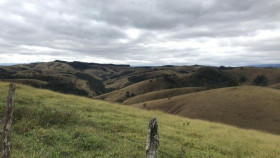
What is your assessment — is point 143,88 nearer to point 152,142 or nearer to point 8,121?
point 8,121

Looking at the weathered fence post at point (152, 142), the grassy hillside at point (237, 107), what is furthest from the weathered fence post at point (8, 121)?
the grassy hillside at point (237, 107)

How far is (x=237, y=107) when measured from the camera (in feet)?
180

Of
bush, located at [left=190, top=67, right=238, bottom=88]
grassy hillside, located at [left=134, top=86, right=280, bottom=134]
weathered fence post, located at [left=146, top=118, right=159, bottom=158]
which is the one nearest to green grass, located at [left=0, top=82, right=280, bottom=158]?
weathered fence post, located at [left=146, top=118, right=159, bottom=158]

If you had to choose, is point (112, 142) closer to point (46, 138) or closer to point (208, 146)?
point (46, 138)

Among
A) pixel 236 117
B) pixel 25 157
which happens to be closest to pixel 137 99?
pixel 236 117

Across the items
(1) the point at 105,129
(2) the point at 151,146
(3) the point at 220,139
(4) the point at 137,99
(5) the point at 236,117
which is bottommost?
(4) the point at 137,99

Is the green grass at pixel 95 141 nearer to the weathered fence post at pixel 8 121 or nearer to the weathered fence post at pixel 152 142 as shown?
the weathered fence post at pixel 8 121

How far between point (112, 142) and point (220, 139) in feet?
31.5

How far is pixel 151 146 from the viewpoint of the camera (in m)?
5.22

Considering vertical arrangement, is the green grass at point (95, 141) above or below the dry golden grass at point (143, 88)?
above

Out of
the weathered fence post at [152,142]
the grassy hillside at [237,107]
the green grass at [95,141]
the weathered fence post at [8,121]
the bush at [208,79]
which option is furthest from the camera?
the bush at [208,79]

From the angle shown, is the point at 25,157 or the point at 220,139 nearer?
the point at 25,157

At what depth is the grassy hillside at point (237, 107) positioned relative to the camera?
45500 millimetres

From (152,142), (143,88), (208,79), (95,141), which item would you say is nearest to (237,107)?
(95,141)
